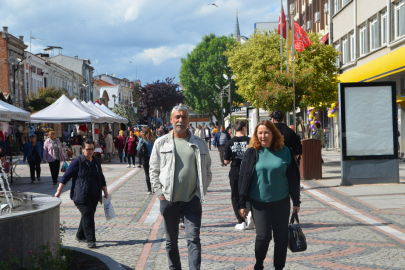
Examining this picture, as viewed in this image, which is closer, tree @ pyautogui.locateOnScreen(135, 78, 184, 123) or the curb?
the curb

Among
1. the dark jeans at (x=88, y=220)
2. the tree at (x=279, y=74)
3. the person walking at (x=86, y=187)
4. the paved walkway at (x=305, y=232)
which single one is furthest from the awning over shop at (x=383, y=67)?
the dark jeans at (x=88, y=220)

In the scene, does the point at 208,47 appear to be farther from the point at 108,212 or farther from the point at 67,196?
the point at 108,212

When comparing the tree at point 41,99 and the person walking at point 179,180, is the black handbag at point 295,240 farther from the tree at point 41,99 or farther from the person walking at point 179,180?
the tree at point 41,99

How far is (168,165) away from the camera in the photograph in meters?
5.12

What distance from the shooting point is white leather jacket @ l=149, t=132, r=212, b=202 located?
5.10 metres

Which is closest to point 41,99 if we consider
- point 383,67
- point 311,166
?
point 383,67

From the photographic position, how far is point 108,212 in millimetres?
7723


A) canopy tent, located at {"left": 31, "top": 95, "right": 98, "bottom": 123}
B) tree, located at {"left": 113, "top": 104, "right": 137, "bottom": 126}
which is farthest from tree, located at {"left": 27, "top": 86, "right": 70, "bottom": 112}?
canopy tent, located at {"left": 31, "top": 95, "right": 98, "bottom": 123}

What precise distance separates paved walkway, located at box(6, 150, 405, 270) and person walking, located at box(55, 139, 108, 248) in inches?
9.8

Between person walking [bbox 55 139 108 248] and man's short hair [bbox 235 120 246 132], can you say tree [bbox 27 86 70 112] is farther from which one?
person walking [bbox 55 139 108 248]

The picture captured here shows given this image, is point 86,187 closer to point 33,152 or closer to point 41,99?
point 33,152

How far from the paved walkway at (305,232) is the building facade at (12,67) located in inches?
1376

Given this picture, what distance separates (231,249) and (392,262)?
2009 millimetres

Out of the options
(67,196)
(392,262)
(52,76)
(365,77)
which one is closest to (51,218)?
(392,262)
